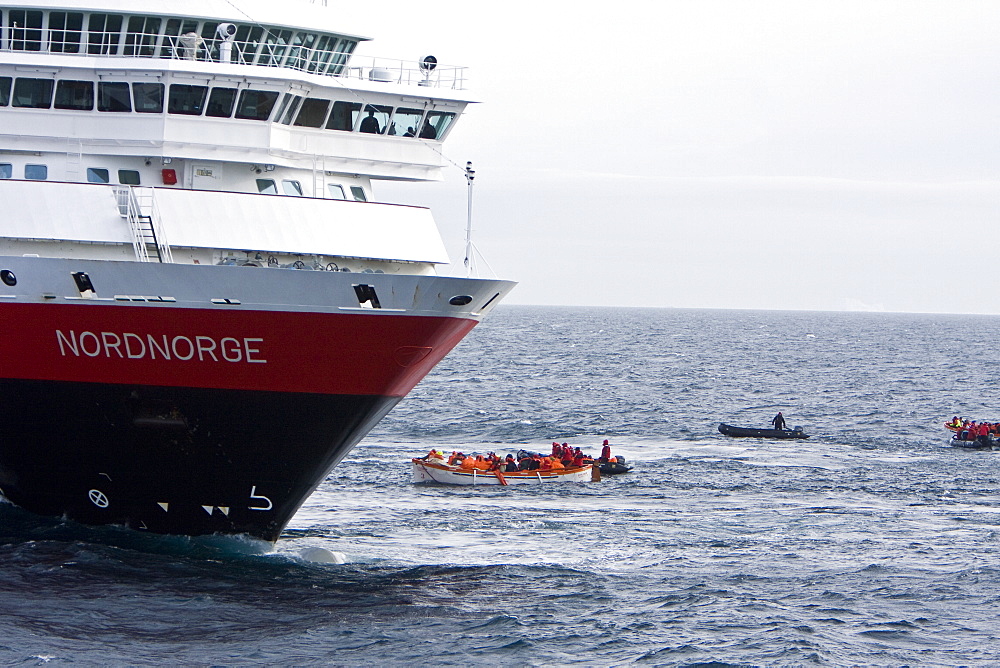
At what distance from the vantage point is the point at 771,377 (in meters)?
100

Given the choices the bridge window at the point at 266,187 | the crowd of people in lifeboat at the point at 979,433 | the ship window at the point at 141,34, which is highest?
the ship window at the point at 141,34

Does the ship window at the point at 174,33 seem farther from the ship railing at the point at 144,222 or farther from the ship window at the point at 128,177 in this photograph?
the ship railing at the point at 144,222

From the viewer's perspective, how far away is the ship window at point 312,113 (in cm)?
2398

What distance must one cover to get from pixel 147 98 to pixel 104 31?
1672 millimetres

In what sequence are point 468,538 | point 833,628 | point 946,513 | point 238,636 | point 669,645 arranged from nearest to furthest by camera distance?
point 238,636 → point 669,645 → point 833,628 → point 468,538 → point 946,513

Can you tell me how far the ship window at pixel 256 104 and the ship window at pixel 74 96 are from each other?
8.52 feet

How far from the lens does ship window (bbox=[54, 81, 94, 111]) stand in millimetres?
22766

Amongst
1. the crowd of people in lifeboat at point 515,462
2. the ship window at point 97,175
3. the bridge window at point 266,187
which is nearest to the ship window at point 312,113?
the bridge window at point 266,187

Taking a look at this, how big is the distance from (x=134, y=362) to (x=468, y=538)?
491 inches

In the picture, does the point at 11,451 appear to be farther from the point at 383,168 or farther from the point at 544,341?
the point at 544,341

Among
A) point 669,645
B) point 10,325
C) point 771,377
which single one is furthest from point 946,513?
point 771,377

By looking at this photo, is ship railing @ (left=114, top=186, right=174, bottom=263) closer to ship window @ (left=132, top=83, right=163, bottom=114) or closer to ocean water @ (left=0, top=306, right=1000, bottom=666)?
ship window @ (left=132, top=83, right=163, bottom=114)

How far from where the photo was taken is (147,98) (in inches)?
894

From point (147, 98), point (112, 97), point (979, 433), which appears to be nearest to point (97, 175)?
point (112, 97)
